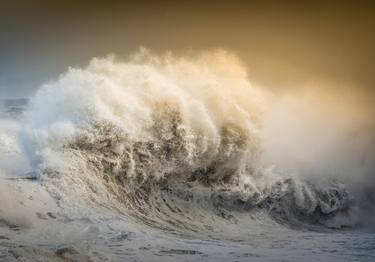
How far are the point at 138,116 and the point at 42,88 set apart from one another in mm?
2307

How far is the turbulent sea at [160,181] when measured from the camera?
4.97 metres

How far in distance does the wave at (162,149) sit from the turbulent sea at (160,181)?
0.08 feet

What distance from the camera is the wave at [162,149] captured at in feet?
22.8

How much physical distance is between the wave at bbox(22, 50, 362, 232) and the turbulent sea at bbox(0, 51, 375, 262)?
1.0 inches

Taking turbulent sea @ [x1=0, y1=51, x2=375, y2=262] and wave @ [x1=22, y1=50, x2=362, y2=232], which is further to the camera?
wave @ [x1=22, y1=50, x2=362, y2=232]

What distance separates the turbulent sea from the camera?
196 inches

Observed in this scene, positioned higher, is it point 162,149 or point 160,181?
point 162,149

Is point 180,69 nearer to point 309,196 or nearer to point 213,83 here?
point 213,83

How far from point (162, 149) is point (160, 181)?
641 millimetres

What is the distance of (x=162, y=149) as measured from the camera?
317 inches

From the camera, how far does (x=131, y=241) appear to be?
502 centimetres

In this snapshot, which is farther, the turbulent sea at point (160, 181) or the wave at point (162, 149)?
the wave at point (162, 149)

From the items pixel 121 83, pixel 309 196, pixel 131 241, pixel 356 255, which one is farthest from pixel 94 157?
pixel 309 196

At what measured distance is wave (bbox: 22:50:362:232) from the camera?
6.96 metres
